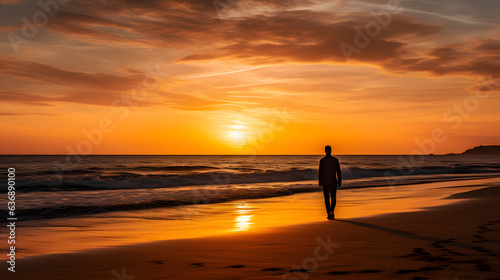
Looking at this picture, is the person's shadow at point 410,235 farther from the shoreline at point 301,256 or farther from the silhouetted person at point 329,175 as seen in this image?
the silhouetted person at point 329,175

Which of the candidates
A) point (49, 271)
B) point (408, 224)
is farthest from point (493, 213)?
point (49, 271)

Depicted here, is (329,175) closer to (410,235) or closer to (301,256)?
(410,235)

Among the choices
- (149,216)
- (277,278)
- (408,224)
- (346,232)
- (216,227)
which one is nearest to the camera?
(277,278)

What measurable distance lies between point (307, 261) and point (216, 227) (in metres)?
4.84

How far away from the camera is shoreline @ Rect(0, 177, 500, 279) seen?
561 centimetres

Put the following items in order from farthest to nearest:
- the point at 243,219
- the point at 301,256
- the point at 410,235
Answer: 1. the point at 243,219
2. the point at 410,235
3. the point at 301,256

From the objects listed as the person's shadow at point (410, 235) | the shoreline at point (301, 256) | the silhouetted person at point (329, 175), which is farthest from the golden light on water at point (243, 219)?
the person's shadow at point (410, 235)

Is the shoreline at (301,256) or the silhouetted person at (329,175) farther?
the silhouetted person at (329,175)

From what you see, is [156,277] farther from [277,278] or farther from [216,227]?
[216,227]

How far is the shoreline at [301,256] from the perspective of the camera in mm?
5613

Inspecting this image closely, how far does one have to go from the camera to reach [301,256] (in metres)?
6.76

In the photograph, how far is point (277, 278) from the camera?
5.40m

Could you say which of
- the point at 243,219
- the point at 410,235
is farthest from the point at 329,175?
the point at 410,235

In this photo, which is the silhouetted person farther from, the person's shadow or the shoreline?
the shoreline
